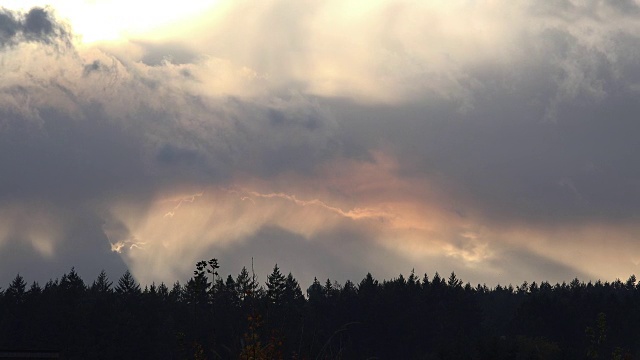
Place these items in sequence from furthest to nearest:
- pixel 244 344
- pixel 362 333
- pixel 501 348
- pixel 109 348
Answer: pixel 362 333
pixel 109 348
pixel 501 348
pixel 244 344

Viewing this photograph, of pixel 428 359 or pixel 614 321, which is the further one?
pixel 614 321

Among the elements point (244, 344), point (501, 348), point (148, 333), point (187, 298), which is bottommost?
point (244, 344)

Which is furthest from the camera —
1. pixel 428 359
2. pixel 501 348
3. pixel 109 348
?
pixel 428 359

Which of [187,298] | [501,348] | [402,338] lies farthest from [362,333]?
[501,348]

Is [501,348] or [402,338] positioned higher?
[402,338]

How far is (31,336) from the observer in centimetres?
13650

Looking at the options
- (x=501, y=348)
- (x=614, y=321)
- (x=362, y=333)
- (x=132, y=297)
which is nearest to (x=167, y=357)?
(x=132, y=297)

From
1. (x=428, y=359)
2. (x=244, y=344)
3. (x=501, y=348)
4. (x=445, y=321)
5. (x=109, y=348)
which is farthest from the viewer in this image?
(x=445, y=321)

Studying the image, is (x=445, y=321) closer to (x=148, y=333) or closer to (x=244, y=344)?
(x=148, y=333)

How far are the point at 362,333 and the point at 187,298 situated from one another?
134 ft

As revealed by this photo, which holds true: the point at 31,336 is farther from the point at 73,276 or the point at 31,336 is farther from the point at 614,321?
the point at 614,321

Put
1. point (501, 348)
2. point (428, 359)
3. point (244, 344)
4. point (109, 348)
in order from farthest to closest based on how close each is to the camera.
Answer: point (428, 359) → point (109, 348) → point (501, 348) → point (244, 344)

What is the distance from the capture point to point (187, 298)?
179000 mm

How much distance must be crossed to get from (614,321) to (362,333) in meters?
51.6
